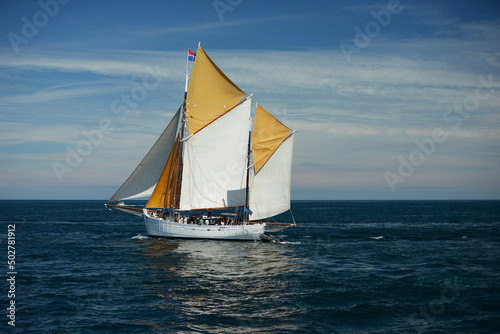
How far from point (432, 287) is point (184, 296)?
56.1 feet

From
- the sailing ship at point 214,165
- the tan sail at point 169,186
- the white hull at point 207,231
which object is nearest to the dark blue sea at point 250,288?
the white hull at point 207,231

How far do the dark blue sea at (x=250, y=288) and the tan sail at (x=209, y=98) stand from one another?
15.5 m

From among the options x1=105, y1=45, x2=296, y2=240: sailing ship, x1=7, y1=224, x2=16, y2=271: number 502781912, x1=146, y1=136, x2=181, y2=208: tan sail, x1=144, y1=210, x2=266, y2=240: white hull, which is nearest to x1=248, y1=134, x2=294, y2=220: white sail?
x1=105, y1=45, x2=296, y2=240: sailing ship

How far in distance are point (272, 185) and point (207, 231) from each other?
9.56 meters

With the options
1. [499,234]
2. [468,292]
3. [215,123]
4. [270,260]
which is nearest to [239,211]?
[215,123]

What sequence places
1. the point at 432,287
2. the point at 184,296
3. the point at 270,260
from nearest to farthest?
1. the point at 184,296
2. the point at 432,287
3. the point at 270,260

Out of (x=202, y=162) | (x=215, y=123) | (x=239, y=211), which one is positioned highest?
(x=215, y=123)

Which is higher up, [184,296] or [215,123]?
[215,123]

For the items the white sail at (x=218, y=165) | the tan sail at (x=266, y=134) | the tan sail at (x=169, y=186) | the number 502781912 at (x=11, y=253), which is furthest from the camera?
the tan sail at (x=169, y=186)

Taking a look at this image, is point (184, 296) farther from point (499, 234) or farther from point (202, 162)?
point (499, 234)

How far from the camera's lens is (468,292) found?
94.7ft

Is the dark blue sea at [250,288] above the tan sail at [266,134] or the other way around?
the other way around
